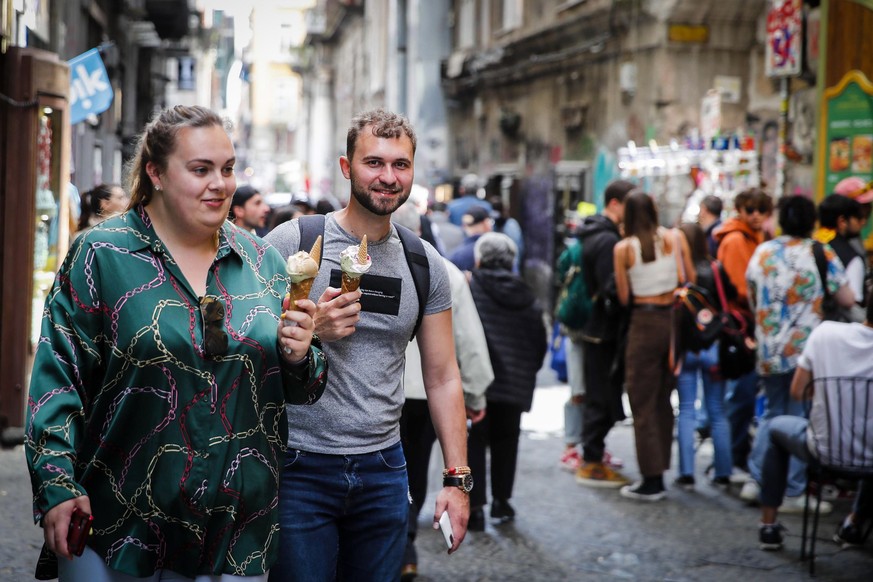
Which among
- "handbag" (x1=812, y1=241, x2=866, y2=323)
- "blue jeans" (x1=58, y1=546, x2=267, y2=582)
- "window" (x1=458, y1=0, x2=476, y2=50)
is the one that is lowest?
"blue jeans" (x1=58, y1=546, x2=267, y2=582)

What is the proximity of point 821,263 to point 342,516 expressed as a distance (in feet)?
15.5

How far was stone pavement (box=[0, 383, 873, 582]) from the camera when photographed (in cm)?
613

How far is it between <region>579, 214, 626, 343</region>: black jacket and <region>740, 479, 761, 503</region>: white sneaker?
132 cm

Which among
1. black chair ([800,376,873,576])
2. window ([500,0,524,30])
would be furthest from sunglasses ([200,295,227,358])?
window ([500,0,524,30])

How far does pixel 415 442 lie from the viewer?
5758 millimetres

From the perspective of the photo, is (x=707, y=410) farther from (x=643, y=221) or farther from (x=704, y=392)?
(x=643, y=221)

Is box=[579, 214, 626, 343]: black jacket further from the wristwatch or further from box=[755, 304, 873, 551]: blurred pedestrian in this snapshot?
the wristwatch

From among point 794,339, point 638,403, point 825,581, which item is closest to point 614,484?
point 638,403

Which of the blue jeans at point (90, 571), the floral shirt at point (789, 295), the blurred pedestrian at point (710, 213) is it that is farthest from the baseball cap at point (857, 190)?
the blue jeans at point (90, 571)

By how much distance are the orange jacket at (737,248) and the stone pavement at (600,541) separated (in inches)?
58.5

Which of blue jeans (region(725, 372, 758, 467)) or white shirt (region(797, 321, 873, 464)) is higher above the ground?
white shirt (region(797, 321, 873, 464))

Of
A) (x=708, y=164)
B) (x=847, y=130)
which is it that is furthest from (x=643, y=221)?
(x=708, y=164)

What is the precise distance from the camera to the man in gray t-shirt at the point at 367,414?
3.38 meters

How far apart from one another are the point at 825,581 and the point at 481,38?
2054 centimetres
